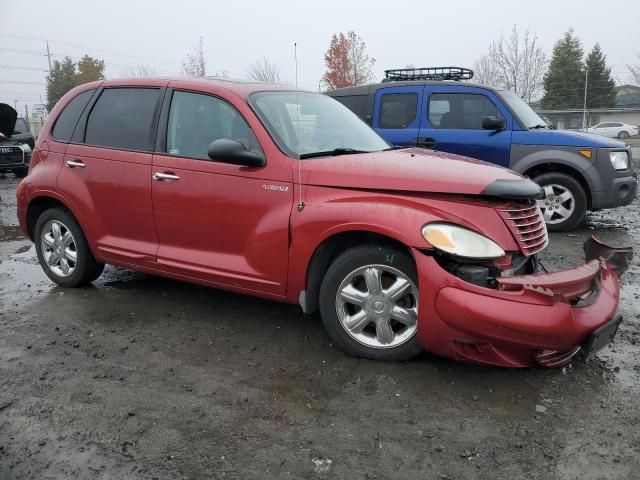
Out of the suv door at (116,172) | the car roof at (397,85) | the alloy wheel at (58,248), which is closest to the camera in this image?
the suv door at (116,172)

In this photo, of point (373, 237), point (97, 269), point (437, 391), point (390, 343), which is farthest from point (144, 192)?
point (437, 391)

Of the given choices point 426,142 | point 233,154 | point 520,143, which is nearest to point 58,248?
point 233,154

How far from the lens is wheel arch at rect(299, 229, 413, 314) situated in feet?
11.6

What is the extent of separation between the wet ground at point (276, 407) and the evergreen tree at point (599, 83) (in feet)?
169

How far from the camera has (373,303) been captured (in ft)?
11.3

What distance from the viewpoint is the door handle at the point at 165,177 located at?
13.7ft

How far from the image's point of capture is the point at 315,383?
3.32 meters

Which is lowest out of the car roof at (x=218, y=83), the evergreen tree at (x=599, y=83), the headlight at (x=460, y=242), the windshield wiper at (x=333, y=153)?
the headlight at (x=460, y=242)

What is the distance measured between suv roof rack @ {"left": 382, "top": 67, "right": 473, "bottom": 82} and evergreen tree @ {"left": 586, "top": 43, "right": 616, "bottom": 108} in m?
46.0

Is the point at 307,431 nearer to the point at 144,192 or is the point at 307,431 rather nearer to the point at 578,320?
the point at 578,320

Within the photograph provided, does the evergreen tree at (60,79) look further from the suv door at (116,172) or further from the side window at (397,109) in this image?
the suv door at (116,172)

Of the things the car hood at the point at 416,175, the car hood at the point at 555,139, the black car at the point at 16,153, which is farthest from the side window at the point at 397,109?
the black car at the point at 16,153

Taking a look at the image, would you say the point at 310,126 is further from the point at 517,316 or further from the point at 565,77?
the point at 565,77

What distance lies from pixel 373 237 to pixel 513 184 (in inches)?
35.1
